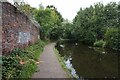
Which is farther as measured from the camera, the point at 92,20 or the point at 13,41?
the point at 92,20

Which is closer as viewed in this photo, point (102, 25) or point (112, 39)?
point (112, 39)

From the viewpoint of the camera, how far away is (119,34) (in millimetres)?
40312

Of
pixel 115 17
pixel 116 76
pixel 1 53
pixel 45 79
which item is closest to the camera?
pixel 45 79

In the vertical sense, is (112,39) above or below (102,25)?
below

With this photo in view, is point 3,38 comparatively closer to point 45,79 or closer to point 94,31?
point 45,79

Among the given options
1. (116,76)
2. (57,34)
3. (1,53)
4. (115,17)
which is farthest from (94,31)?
(1,53)

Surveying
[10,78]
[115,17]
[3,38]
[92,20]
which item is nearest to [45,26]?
[92,20]

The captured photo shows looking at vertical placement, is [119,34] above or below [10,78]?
above

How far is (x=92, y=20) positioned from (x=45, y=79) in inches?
1727

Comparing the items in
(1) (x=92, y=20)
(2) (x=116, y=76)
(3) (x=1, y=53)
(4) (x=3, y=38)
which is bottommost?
(2) (x=116, y=76)

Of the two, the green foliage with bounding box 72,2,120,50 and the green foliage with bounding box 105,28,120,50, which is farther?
the green foliage with bounding box 72,2,120,50

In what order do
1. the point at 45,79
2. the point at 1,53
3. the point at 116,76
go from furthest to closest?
the point at 116,76
the point at 1,53
the point at 45,79

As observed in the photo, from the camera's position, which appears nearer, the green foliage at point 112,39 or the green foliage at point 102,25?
the green foliage at point 112,39

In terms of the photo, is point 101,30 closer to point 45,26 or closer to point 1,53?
point 45,26
